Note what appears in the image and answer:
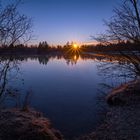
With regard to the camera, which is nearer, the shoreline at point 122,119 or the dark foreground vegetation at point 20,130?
the dark foreground vegetation at point 20,130

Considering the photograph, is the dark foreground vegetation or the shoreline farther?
the shoreline

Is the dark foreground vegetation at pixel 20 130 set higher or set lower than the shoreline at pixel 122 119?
higher

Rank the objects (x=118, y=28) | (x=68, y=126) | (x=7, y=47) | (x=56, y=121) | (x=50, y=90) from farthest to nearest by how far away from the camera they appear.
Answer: (x=50, y=90) < (x=118, y=28) < (x=56, y=121) < (x=68, y=126) < (x=7, y=47)

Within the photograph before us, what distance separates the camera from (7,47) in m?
9.45

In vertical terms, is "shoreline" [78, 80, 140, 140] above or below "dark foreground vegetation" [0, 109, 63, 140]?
below

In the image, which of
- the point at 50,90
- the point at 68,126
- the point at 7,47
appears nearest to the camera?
the point at 7,47

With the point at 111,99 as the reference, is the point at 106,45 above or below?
above

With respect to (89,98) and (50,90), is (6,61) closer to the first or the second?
(89,98)

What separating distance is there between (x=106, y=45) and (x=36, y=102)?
248 inches

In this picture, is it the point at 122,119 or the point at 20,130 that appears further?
the point at 122,119

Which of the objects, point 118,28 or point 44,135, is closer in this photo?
point 44,135

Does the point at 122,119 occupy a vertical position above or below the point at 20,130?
below

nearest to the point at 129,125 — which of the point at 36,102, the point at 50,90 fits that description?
the point at 36,102

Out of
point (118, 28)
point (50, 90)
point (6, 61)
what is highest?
point (118, 28)
